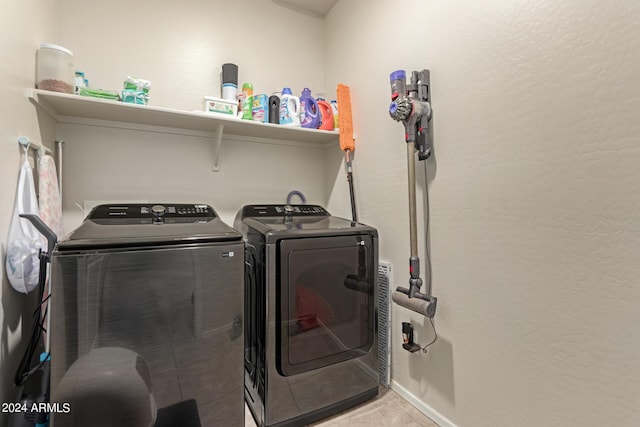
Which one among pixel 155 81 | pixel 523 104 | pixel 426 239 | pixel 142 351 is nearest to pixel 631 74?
pixel 523 104

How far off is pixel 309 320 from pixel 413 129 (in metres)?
1.07

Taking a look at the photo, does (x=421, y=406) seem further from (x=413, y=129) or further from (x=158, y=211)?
(x=158, y=211)

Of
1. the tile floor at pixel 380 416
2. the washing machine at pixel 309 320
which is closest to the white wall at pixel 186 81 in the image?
the washing machine at pixel 309 320

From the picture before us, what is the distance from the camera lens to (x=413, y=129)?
1443 millimetres

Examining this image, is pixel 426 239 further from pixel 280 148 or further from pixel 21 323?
pixel 21 323

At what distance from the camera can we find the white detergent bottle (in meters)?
1.99

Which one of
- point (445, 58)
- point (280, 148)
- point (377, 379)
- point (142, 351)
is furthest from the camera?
point (280, 148)

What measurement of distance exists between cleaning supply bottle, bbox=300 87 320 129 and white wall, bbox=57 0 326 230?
1.04ft

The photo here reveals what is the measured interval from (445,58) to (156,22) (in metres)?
1.77

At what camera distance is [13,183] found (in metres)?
1.13

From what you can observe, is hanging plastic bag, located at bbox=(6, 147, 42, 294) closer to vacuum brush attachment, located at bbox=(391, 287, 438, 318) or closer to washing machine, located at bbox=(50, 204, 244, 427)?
washing machine, located at bbox=(50, 204, 244, 427)

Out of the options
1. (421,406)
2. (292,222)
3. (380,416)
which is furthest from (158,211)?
(421,406)

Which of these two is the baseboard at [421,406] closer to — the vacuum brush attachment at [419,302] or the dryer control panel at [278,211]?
the vacuum brush attachment at [419,302]

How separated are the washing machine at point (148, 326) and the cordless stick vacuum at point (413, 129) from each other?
811 millimetres
